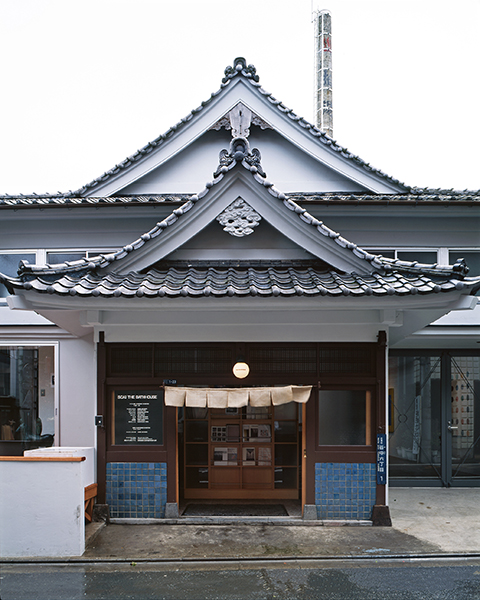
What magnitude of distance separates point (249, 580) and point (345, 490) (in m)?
2.65

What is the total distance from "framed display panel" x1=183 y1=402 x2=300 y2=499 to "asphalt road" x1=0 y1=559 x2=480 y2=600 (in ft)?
11.1

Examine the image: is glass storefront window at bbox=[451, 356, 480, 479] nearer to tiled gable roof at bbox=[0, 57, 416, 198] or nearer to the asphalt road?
tiled gable roof at bbox=[0, 57, 416, 198]

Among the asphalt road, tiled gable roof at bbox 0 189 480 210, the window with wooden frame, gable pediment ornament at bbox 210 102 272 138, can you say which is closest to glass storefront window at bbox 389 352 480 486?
the window with wooden frame

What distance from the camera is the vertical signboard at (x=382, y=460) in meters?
8.07

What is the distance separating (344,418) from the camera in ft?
27.3

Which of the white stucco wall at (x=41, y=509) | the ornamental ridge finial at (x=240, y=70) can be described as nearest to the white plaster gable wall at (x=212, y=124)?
the ornamental ridge finial at (x=240, y=70)

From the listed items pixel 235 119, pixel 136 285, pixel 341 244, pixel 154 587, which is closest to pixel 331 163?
pixel 235 119

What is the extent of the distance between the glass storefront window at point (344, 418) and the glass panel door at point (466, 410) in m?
4.40

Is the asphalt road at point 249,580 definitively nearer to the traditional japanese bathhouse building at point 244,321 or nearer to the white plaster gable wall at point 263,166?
the traditional japanese bathhouse building at point 244,321

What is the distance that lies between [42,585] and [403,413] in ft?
28.0

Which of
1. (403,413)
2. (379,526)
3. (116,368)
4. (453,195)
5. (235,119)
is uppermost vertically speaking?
(235,119)

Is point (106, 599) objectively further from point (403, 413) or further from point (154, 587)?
point (403, 413)

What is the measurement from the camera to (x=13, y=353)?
11281mm

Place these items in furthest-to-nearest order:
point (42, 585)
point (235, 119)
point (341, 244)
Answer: point (235, 119) → point (341, 244) → point (42, 585)
